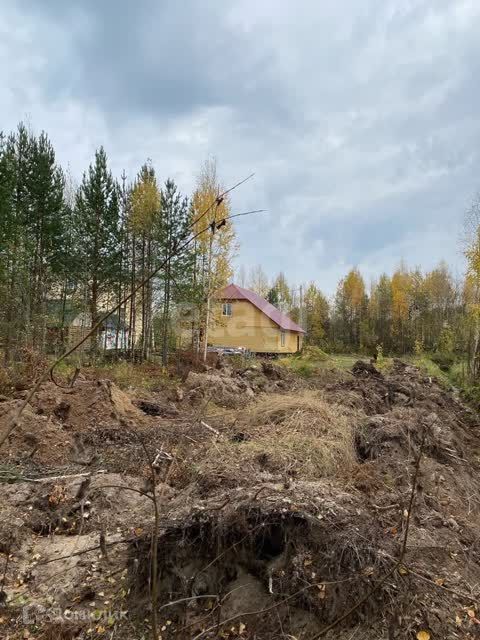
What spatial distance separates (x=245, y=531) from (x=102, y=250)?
18.3 m

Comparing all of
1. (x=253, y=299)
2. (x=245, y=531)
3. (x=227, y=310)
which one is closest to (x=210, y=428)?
(x=245, y=531)

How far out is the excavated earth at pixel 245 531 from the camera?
254 cm

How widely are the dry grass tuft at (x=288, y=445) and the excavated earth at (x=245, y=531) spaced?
0.03 metres

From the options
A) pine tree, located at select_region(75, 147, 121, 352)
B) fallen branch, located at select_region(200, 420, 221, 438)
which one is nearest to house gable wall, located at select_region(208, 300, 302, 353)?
pine tree, located at select_region(75, 147, 121, 352)

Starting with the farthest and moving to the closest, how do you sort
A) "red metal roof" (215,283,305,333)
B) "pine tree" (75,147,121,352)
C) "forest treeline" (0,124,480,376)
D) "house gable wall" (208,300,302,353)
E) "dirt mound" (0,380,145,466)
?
"house gable wall" (208,300,302,353)
"red metal roof" (215,283,305,333)
"pine tree" (75,147,121,352)
"forest treeline" (0,124,480,376)
"dirt mound" (0,380,145,466)

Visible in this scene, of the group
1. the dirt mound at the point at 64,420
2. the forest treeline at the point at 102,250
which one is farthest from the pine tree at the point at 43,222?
the dirt mound at the point at 64,420

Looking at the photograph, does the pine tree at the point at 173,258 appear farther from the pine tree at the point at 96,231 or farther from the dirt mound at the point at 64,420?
the dirt mound at the point at 64,420

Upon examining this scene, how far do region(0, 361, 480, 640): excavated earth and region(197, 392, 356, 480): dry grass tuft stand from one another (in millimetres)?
30

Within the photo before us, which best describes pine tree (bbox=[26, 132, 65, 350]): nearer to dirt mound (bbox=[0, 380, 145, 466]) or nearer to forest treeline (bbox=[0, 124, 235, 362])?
forest treeline (bbox=[0, 124, 235, 362])

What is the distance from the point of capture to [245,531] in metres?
2.95

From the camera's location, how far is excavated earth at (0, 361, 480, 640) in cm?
254

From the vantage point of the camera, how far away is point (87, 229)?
18859 millimetres

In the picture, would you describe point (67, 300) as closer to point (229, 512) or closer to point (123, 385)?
point (123, 385)

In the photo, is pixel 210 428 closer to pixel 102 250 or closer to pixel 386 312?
pixel 102 250
